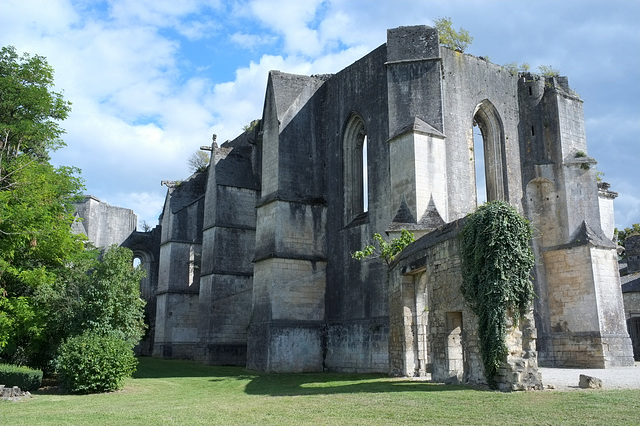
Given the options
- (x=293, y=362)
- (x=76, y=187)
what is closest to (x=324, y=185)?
(x=293, y=362)

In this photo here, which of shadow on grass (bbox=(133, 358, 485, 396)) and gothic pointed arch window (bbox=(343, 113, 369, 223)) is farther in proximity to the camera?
gothic pointed arch window (bbox=(343, 113, 369, 223))

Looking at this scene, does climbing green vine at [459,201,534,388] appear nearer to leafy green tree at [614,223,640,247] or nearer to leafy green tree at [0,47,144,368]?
leafy green tree at [0,47,144,368]

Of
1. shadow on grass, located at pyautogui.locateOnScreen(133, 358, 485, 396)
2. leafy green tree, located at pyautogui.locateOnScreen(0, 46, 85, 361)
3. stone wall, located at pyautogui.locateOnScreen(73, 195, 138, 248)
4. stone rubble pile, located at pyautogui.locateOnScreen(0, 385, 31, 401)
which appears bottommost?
stone rubble pile, located at pyautogui.locateOnScreen(0, 385, 31, 401)

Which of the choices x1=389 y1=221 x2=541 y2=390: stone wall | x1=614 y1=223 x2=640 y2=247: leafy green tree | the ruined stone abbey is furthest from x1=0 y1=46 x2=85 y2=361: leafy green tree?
x1=614 y1=223 x2=640 y2=247: leafy green tree

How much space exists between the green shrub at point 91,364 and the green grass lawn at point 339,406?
42 centimetres

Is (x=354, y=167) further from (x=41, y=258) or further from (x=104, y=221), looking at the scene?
(x=104, y=221)

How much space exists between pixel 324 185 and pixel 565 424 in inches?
599

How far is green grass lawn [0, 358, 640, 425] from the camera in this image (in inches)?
301

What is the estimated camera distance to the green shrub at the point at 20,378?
47.3ft

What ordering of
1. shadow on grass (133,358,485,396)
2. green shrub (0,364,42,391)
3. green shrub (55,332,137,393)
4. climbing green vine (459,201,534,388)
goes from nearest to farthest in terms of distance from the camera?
Answer: climbing green vine (459,201,534,388) → shadow on grass (133,358,485,396) → green shrub (55,332,137,393) → green shrub (0,364,42,391)

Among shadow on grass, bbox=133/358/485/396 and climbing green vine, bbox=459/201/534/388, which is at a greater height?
climbing green vine, bbox=459/201/534/388

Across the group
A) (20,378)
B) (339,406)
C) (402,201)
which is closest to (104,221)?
(20,378)

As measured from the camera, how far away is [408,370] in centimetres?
1378

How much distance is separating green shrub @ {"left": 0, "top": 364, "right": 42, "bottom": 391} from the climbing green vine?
34.1 ft
